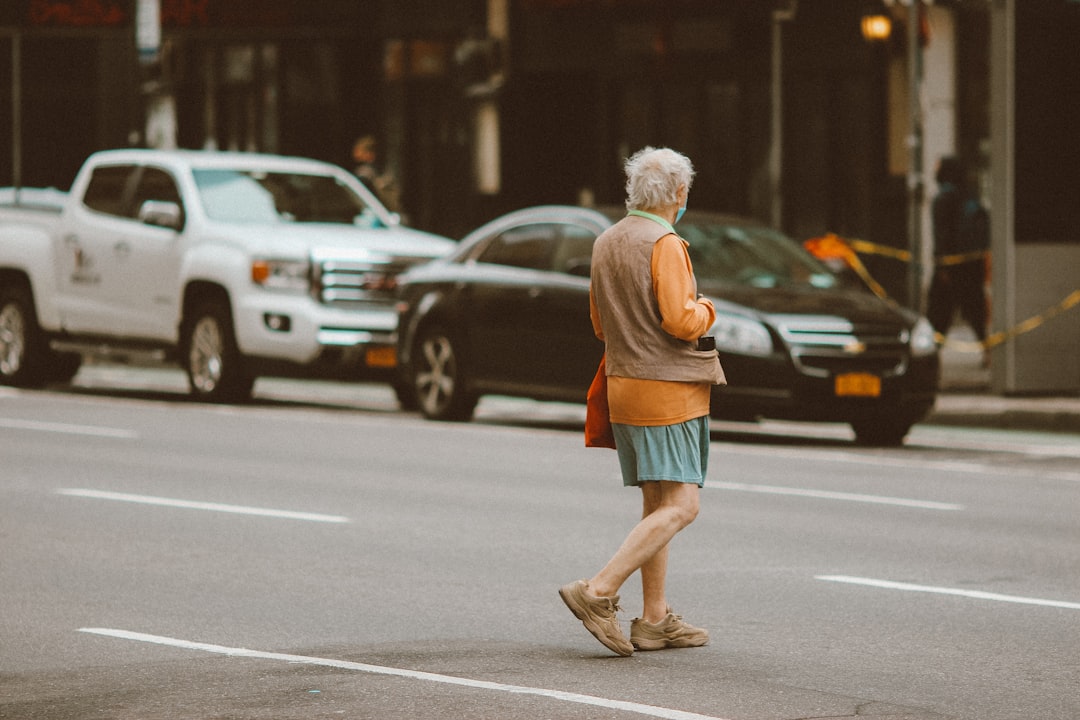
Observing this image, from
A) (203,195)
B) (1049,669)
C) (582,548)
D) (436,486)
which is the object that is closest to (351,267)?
(203,195)

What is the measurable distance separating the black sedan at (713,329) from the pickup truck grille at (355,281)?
29.8 inches

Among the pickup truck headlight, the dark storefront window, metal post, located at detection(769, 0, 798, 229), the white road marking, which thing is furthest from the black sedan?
metal post, located at detection(769, 0, 798, 229)

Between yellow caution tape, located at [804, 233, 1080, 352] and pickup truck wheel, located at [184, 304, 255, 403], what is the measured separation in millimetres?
5279

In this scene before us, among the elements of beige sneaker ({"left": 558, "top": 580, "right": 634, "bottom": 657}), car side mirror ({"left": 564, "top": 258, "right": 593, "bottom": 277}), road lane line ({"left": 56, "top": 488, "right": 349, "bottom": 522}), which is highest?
car side mirror ({"left": 564, "top": 258, "right": 593, "bottom": 277})

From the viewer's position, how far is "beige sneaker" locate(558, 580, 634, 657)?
26.2ft

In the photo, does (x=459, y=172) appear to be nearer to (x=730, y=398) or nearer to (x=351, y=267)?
(x=351, y=267)

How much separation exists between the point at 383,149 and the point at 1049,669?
23364 mm

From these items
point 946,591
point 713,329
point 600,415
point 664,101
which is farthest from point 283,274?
point 600,415

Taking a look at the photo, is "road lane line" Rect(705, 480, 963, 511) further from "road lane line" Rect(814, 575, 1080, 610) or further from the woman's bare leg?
the woman's bare leg

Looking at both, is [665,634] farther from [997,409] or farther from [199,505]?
[997,409]

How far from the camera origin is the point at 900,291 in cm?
2366

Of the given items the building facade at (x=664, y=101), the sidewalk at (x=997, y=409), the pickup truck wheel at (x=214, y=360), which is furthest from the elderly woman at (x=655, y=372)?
the building facade at (x=664, y=101)

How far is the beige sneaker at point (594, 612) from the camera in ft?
26.2

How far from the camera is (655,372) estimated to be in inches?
321
